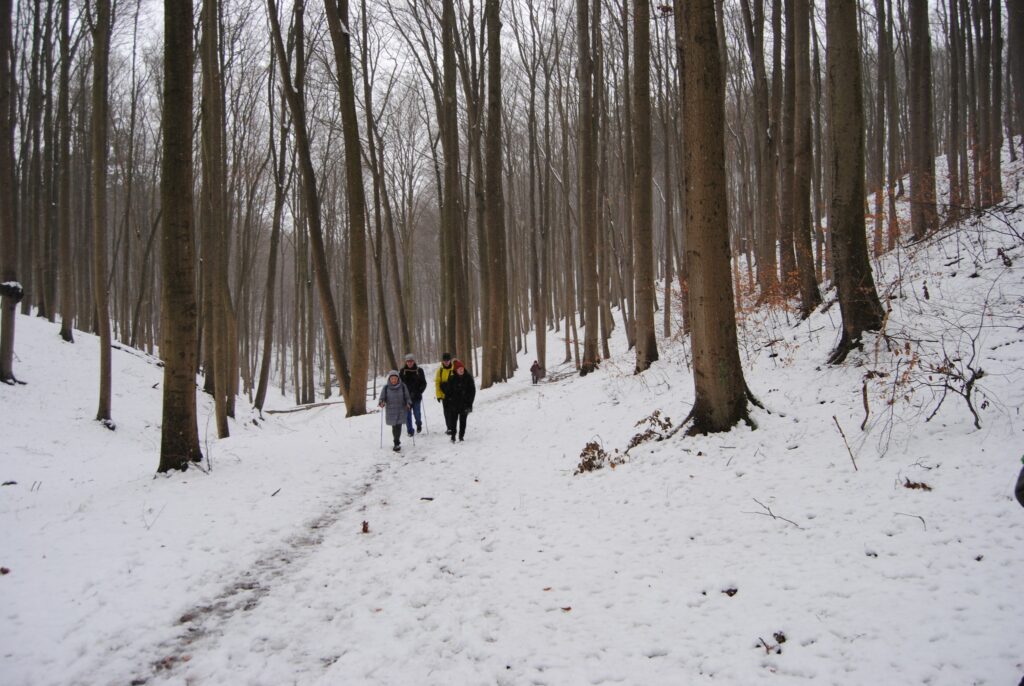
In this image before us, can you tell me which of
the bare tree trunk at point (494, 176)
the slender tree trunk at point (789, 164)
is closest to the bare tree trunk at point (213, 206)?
the bare tree trunk at point (494, 176)

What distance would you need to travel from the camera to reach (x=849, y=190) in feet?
23.1

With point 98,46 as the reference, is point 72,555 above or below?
below

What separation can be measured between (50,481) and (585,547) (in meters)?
8.56

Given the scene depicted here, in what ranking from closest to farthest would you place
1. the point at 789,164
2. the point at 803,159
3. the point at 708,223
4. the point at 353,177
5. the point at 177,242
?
1. the point at 708,223
2. the point at 177,242
3. the point at 803,159
4. the point at 789,164
5. the point at 353,177

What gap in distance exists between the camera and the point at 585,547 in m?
4.69

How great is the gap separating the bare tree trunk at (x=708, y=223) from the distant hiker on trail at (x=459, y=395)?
482 centimetres

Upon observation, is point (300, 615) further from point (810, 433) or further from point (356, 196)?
point (356, 196)

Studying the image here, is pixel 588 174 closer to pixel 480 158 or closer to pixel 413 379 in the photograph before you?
pixel 480 158

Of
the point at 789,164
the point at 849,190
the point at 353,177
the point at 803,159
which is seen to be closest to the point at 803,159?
the point at 803,159

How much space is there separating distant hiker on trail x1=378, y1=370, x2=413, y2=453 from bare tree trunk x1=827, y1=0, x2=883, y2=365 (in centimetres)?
699

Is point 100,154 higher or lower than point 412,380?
higher

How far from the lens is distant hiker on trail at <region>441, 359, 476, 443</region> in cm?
1012

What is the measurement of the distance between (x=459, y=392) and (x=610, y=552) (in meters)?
6.03

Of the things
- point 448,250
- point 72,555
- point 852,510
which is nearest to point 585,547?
point 852,510
